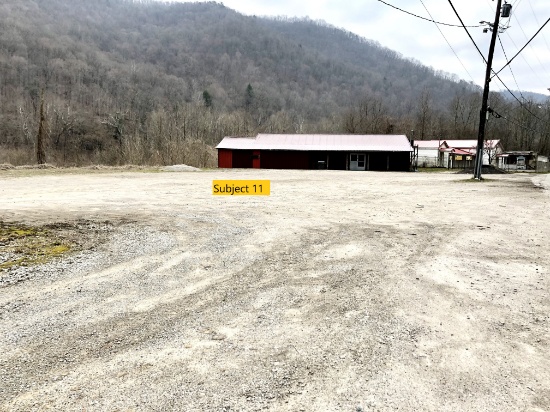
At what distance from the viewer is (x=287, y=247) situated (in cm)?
655

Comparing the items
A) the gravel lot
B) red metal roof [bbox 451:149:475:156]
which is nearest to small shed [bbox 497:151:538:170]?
red metal roof [bbox 451:149:475:156]

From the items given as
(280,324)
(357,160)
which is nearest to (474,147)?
(357,160)

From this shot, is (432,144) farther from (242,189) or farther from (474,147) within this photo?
(242,189)

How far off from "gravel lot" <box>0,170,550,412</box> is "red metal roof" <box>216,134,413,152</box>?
35.2 metres

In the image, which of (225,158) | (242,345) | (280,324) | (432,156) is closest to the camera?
(242,345)

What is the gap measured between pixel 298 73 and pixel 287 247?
15742 centimetres

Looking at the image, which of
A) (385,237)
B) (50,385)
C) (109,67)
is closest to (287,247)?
(385,237)

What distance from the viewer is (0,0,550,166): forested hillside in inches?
3054

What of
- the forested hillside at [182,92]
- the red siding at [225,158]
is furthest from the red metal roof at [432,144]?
the red siding at [225,158]

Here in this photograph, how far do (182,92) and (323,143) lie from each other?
88.2 meters

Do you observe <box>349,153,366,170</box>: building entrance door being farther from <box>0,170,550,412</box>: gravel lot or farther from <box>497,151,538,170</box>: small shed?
<box>0,170,550,412</box>: gravel lot

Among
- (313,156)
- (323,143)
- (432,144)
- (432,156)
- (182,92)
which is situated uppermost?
(182,92)

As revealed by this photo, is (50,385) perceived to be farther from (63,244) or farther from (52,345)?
(63,244)

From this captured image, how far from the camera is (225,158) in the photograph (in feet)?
138
